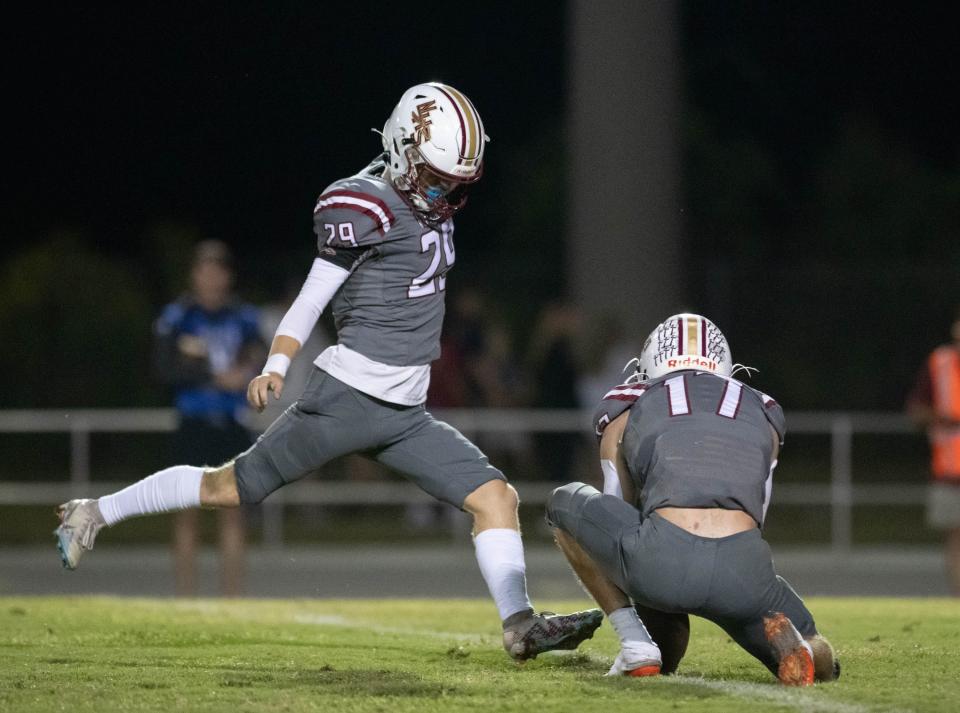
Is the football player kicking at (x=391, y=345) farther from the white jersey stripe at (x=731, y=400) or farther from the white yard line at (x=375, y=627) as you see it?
the white yard line at (x=375, y=627)

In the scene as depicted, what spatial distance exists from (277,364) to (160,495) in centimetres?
78

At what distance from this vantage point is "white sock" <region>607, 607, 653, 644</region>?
606 centimetres

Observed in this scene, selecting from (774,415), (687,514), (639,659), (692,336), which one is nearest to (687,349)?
(692,336)

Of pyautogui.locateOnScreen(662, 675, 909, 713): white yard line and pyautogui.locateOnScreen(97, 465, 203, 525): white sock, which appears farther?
pyautogui.locateOnScreen(97, 465, 203, 525): white sock

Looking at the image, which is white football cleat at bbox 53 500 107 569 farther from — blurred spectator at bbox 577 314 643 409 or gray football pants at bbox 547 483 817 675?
blurred spectator at bbox 577 314 643 409

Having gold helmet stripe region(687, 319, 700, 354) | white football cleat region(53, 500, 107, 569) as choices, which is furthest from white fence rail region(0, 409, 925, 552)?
gold helmet stripe region(687, 319, 700, 354)

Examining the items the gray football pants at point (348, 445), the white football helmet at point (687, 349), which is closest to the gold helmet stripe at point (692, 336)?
the white football helmet at point (687, 349)

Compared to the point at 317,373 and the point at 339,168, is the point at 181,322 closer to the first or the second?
the point at 317,373

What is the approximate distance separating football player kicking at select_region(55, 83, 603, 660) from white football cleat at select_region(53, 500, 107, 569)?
13.0 inches

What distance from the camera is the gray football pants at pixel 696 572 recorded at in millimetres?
5750

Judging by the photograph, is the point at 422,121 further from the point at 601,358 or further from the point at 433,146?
the point at 601,358

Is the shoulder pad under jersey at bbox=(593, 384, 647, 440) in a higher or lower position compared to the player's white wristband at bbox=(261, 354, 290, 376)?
lower

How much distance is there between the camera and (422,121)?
6.48m

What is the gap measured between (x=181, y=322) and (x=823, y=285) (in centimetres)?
1054
